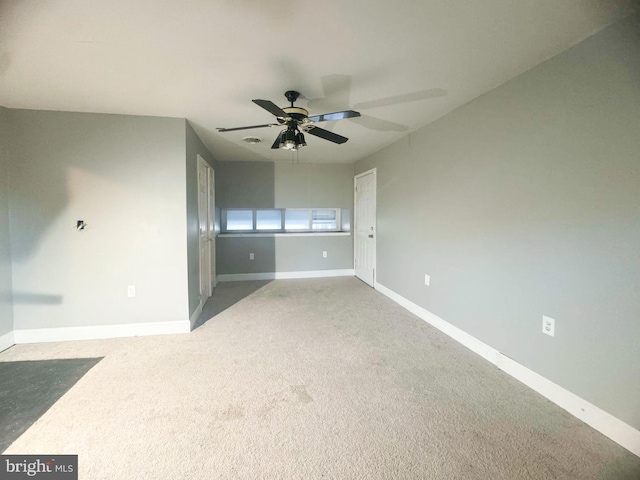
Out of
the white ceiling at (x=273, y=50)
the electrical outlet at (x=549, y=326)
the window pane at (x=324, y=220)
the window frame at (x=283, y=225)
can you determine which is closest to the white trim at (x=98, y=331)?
the white ceiling at (x=273, y=50)

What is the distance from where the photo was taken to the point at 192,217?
3.23 metres

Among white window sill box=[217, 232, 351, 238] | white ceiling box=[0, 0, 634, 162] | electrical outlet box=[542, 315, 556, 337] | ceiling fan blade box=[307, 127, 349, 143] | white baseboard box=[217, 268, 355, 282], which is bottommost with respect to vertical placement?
white baseboard box=[217, 268, 355, 282]

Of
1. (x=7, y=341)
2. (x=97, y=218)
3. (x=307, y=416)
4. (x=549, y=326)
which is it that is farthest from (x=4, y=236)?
(x=549, y=326)

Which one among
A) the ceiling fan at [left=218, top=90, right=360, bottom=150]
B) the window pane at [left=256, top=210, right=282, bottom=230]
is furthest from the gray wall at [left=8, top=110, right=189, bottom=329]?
the window pane at [left=256, top=210, right=282, bottom=230]

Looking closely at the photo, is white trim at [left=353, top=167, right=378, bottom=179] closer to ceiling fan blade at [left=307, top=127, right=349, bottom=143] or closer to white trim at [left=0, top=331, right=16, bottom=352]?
ceiling fan blade at [left=307, top=127, right=349, bottom=143]

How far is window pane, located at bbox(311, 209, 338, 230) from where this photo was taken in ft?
19.0

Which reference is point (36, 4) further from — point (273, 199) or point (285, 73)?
point (273, 199)

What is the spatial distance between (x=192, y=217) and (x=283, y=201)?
2381 mm

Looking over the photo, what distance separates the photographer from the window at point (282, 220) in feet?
18.2

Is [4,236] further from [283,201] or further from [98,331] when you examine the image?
[283,201]

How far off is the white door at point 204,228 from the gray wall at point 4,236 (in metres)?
1.69

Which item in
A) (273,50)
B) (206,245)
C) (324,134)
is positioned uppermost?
(273,50)

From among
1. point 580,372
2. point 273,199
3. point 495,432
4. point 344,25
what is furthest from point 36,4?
point 273,199

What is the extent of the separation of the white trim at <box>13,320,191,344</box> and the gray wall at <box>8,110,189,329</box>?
5 cm
